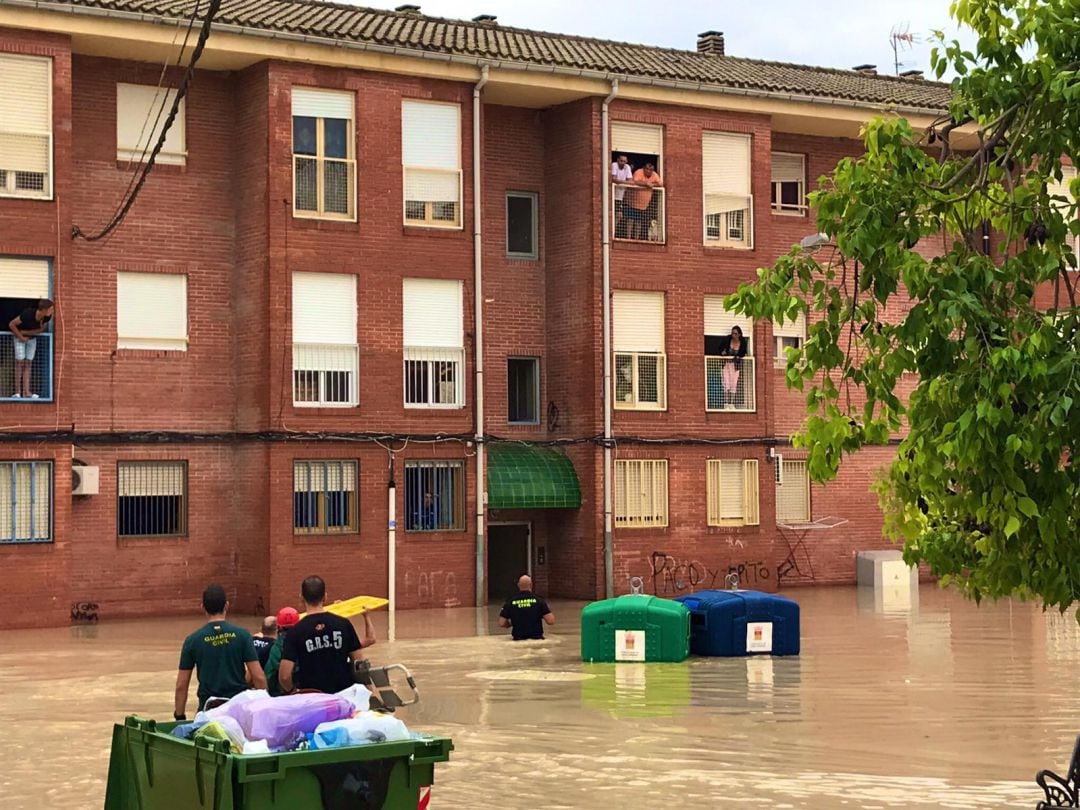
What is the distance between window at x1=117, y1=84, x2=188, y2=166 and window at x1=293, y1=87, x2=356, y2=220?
223 centimetres

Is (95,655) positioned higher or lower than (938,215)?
lower

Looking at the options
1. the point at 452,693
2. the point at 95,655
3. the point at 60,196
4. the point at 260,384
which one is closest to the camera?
the point at 452,693

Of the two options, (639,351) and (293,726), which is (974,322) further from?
(639,351)

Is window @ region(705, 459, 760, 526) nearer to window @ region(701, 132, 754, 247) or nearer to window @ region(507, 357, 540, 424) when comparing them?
window @ region(507, 357, 540, 424)

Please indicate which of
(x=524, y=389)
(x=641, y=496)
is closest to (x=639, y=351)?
(x=524, y=389)

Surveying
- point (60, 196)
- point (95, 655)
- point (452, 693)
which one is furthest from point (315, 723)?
point (60, 196)

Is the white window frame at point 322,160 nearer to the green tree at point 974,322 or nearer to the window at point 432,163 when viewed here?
the window at point 432,163

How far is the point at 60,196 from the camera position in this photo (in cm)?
3052

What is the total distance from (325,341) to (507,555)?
6978 millimetres

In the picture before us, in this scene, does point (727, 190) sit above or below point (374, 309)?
above

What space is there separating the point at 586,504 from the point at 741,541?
3881mm

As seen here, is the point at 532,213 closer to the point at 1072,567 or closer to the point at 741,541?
the point at 741,541

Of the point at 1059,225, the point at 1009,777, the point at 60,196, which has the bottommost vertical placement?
the point at 1009,777

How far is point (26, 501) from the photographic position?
97.9 feet
